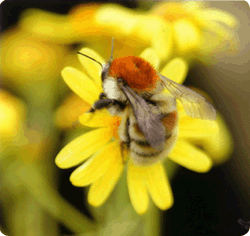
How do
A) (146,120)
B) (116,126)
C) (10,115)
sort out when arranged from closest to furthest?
(146,120) < (116,126) < (10,115)

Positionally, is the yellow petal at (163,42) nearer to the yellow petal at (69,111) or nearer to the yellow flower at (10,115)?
the yellow petal at (69,111)

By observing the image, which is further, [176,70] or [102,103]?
[176,70]

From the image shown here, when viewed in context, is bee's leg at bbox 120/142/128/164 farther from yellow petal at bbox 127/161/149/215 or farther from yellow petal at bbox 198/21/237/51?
yellow petal at bbox 198/21/237/51

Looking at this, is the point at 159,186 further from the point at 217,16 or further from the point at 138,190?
the point at 217,16

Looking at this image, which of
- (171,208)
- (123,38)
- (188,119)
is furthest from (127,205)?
(123,38)

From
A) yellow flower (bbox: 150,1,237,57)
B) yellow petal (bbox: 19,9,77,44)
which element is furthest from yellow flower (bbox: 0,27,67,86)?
yellow flower (bbox: 150,1,237,57)

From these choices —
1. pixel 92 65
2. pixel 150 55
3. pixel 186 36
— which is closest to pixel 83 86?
pixel 92 65

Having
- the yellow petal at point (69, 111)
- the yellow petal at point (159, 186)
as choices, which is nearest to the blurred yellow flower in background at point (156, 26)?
the yellow petal at point (69, 111)
